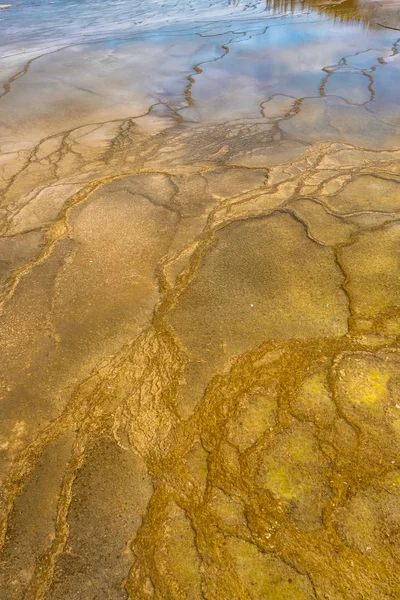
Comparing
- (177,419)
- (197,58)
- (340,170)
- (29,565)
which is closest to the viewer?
(29,565)

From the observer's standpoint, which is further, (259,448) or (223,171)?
(223,171)

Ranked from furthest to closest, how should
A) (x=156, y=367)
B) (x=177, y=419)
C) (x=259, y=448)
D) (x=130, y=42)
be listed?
1. (x=130, y=42)
2. (x=156, y=367)
3. (x=177, y=419)
4. (x=259, y=448)

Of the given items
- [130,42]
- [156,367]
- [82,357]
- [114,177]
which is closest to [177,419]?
[156,367]

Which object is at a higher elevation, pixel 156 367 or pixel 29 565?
pixel 156 367

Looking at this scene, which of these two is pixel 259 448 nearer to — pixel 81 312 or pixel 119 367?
pixel 119 367

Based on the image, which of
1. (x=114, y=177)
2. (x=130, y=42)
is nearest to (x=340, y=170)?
(x=114, y=177)

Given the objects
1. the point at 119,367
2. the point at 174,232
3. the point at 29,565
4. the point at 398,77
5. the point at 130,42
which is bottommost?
the point at 29,565
